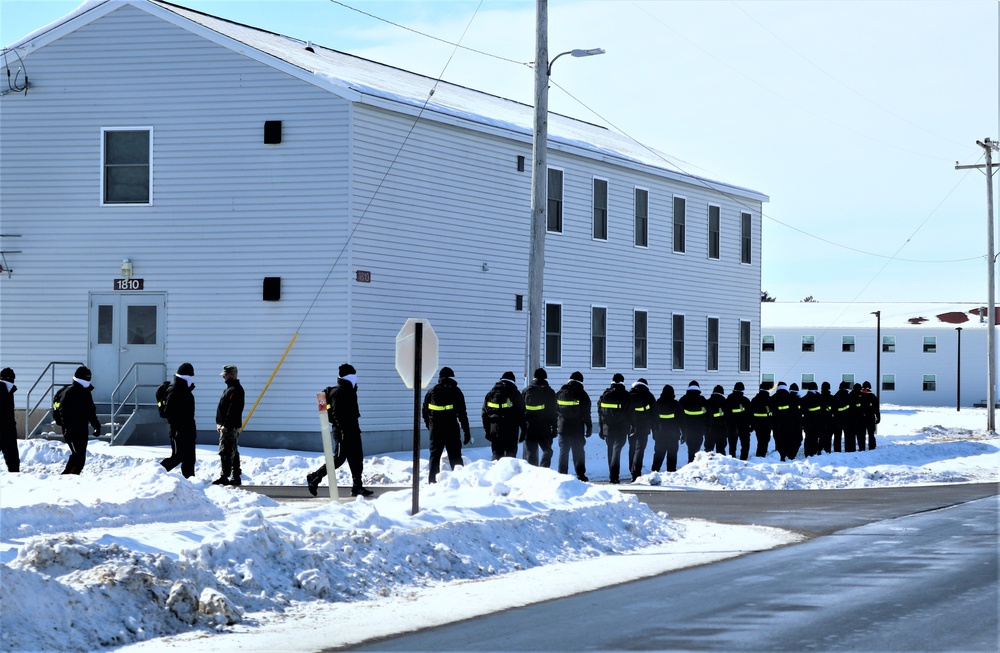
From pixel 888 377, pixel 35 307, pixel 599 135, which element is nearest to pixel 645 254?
pixel 599 135

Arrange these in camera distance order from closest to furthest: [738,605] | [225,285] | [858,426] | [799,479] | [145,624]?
[145,624], [738,605], [799,479], [225,285], [858,426]

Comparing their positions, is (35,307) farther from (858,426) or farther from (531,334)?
(858,426)

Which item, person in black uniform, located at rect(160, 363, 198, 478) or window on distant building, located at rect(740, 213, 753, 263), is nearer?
person in black uniform, located at rect(160, 363, 198, 478)

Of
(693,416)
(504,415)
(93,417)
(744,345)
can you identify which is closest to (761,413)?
(693,416)

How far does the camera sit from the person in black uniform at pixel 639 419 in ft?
77.5

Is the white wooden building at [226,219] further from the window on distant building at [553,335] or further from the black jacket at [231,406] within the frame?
the black jacket at [231,406]

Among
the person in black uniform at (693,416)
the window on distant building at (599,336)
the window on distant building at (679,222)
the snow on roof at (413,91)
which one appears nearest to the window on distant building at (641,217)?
the snow on roof at (413,91)

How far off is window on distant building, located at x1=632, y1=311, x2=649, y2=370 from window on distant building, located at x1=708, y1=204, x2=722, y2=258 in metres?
4.31

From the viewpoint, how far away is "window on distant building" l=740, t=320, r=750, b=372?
40531 millimetres

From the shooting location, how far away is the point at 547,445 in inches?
883

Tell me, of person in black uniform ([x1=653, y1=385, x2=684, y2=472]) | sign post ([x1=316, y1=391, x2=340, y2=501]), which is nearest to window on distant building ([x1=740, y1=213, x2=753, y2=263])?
person in black uniform ([x1=653, y1=385, x2=684, y2=472])

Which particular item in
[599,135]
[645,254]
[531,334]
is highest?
[599,135]

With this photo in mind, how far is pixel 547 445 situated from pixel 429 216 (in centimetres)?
697

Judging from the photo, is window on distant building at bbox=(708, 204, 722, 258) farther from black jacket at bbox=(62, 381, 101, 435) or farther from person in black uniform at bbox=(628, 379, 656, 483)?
black jacket at bbox=(62, 381, 101, 435)
